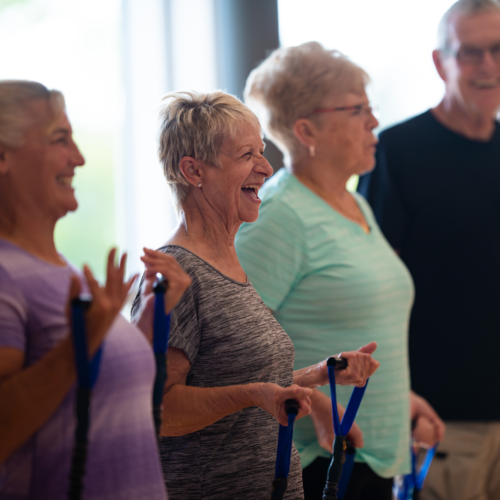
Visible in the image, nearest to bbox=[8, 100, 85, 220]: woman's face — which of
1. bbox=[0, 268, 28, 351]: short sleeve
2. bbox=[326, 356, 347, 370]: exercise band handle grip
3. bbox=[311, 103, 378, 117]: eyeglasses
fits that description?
bbox=[0, 268, 28, 351]: short sleeve

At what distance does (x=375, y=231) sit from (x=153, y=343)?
0.95 meters

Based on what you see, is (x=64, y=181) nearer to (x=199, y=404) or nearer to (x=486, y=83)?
(x=199, y=404)

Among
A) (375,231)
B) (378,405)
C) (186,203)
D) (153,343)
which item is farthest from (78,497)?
(375,231)

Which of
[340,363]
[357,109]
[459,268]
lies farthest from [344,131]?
[340,363]

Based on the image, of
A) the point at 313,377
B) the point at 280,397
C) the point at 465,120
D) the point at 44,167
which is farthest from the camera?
the point at 465,120

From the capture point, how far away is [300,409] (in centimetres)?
86

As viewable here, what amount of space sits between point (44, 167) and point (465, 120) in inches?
66.0

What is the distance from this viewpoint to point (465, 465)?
1916 mm

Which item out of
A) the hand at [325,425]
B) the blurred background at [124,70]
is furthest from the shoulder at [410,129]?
the hand at [325,425]

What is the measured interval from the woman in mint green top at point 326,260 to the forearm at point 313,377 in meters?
0.23

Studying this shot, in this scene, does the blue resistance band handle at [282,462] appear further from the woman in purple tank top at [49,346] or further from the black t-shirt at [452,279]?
the black t-shirt at [452,279]

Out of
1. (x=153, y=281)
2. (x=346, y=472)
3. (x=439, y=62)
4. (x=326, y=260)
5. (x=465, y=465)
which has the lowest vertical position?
(x=465, y=465)

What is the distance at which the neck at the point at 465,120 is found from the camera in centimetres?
204

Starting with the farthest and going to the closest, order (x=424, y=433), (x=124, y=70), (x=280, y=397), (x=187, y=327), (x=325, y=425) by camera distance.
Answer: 1. (x=124, y=70)
2. (x=424, y=433)
3. (x=325, y=425)
4. (x=187, y=327)
5. (x=280, y=397)
